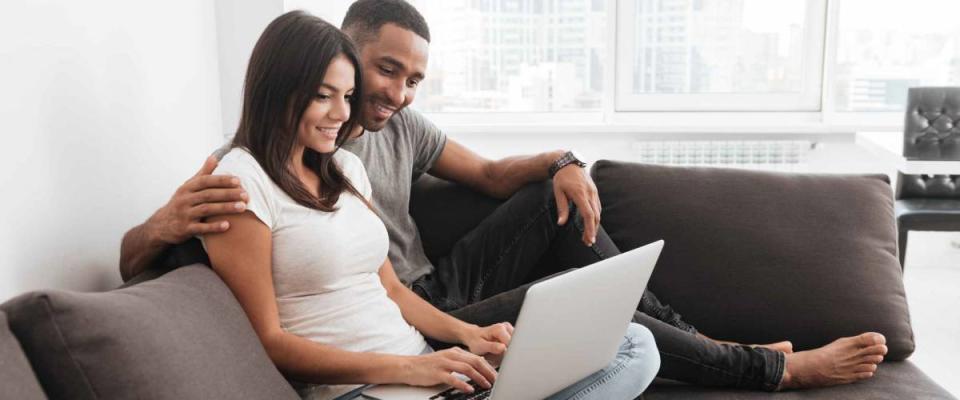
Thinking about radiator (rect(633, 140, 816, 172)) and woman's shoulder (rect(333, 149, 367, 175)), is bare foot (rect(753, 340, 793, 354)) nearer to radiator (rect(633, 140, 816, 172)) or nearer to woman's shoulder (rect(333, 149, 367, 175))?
woman's shoulder (rect(333, 149, 367, 175))

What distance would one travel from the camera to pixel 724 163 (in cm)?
418

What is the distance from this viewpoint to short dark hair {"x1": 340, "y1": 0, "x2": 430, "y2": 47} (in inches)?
78.3

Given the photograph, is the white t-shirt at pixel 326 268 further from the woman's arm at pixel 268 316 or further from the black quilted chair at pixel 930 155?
the black quilted chair at pixel 930 155

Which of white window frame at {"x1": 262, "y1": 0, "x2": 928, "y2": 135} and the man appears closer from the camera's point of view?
the man

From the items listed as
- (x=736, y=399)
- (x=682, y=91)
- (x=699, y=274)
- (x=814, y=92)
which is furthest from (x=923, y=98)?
(x=736, y=399)

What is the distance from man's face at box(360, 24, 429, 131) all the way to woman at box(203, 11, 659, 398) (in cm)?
34

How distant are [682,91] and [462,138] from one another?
104 cm

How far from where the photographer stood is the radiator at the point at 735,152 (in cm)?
414

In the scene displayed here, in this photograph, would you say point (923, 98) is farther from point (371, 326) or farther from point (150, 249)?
point (150, 249)

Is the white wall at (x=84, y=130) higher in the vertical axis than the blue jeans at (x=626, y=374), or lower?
higher

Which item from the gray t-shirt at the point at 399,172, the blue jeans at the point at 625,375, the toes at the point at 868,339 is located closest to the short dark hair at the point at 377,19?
the gray t-shirt at the point at 399,172

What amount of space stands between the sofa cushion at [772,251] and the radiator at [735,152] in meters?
1.99

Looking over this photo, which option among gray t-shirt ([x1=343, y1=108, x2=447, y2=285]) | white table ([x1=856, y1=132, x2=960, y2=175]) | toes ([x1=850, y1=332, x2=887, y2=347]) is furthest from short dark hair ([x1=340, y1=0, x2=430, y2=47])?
white table ([x1=856, y1=132, x2=960, y2=175])

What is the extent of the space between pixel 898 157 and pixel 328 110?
2310 millimetres
